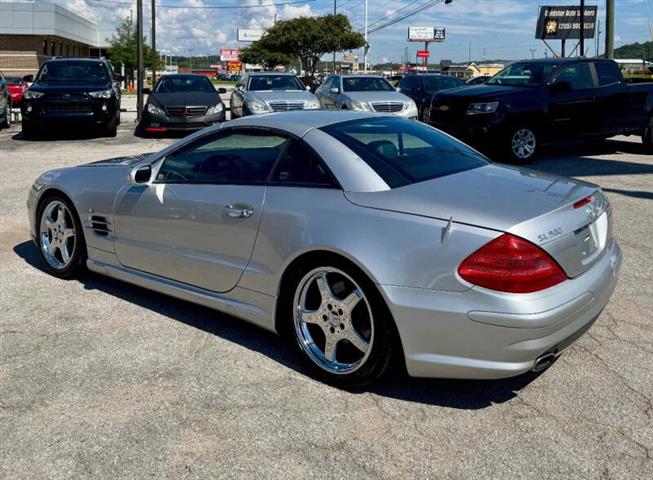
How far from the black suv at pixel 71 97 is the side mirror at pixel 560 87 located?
10.1 m

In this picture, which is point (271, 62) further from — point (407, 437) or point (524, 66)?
point (407, 437)

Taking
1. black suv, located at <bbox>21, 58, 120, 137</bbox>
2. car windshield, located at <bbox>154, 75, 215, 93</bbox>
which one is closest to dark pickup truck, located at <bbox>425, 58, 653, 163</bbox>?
car windshield, located at <bbox>154, 75, 215, 93</bbox>

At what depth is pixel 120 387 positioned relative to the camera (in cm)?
366

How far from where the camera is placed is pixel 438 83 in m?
20.1

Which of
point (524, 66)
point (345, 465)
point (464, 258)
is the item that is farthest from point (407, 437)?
point (524, 66)

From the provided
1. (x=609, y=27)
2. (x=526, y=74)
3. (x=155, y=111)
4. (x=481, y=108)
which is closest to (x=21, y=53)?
(x=155, y=111)

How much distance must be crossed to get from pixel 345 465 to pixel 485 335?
0.87 meters

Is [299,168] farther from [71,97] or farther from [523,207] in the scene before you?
[71,97]

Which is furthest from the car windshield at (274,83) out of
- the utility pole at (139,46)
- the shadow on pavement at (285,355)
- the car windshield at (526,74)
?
the shadow on pavement at (285,355)

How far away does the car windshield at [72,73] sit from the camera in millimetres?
16141

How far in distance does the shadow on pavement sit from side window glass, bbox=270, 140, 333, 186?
1.05 metres

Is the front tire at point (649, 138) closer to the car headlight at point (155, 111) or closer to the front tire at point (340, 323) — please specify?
the car headlight at point (155, 111)

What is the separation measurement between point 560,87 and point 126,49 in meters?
56.5

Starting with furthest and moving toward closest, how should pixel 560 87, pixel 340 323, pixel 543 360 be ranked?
pixel 560 87, pixel 340 323, pixel 543 360
